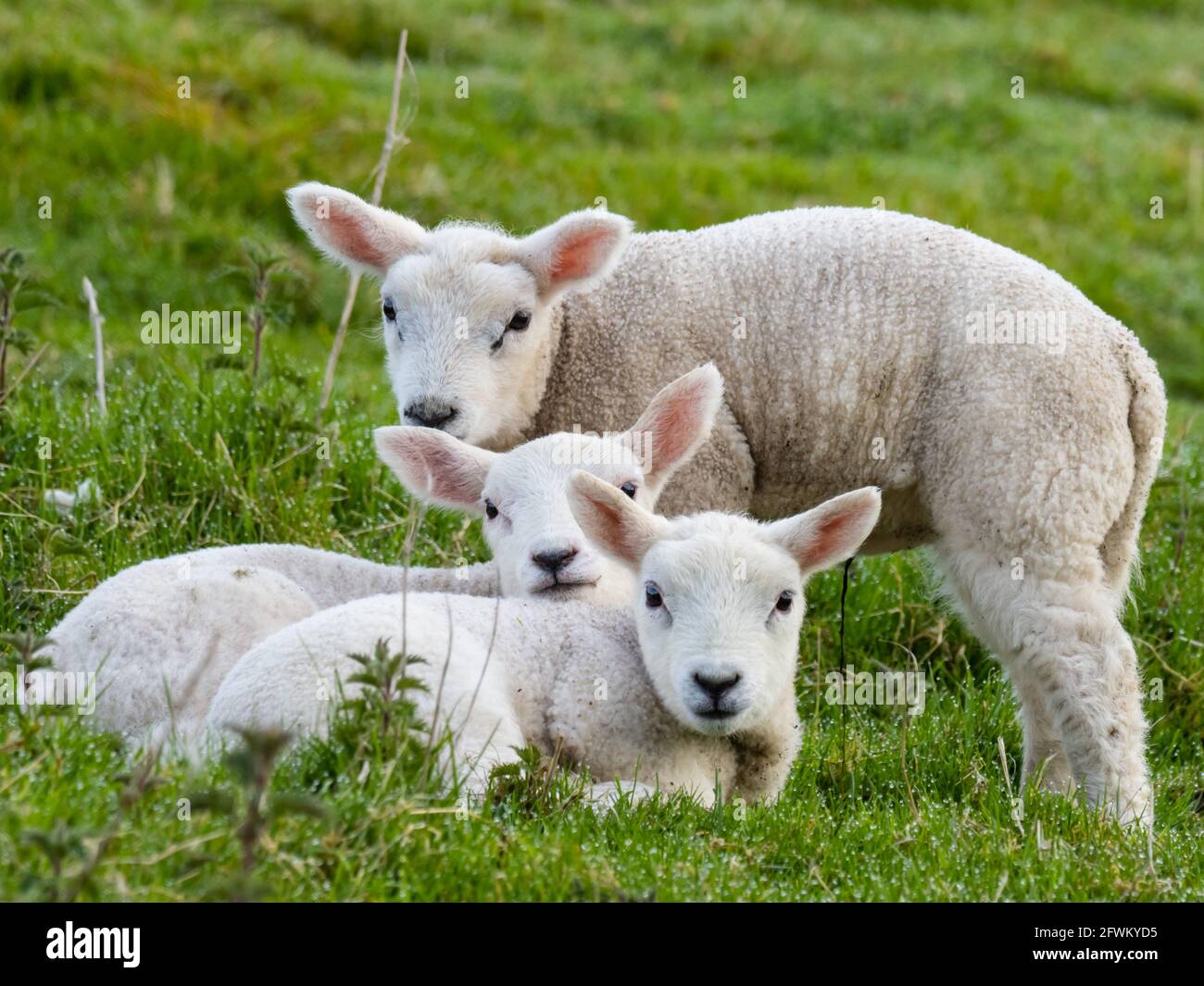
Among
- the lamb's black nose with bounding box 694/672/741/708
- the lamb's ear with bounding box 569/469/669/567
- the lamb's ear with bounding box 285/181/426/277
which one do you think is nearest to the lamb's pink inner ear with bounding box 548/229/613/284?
the lamb's ear with bounding box 285/181/426/277

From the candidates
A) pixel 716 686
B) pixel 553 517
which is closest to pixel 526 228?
pixel 553 517

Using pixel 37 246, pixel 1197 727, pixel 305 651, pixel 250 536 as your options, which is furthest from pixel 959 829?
pixel 37 246

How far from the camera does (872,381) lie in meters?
5.53

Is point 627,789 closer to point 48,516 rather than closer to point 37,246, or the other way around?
point 48,516

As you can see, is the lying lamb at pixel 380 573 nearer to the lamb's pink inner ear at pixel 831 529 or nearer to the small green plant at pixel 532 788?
the lamb's pink inner ear at pixel 831 529

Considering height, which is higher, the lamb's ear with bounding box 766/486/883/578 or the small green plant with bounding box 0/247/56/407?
the small green plant with bounding box 0/247/56/407

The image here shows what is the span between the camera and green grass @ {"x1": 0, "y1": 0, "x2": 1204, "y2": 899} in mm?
3762

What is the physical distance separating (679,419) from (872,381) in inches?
27.4

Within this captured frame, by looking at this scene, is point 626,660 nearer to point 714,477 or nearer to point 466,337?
point 714,477

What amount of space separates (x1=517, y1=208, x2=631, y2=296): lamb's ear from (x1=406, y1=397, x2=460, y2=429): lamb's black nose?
1.96 ft

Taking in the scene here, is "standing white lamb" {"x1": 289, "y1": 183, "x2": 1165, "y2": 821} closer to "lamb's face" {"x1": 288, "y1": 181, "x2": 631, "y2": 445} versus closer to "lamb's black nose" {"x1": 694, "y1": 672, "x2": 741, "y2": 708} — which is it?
"lamb's face" {"x1": 288, "y1": 181, "x2": 631, "y2": 445}

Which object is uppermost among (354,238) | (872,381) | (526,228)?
(526,228)

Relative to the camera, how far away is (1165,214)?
13.7 m

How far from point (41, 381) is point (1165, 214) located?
957 cm
